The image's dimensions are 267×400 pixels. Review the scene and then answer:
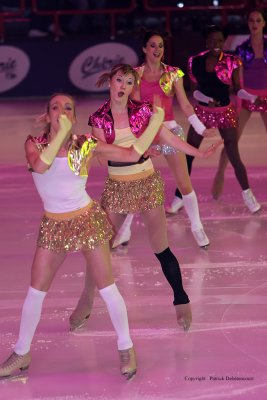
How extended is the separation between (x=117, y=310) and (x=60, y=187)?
0.66 meters

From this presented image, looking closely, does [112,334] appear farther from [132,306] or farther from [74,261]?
[74,261]

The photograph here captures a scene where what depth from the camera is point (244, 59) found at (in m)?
8.62

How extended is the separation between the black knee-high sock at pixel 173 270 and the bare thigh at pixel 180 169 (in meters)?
1.54

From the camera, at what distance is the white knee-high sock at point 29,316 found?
4.60 metres

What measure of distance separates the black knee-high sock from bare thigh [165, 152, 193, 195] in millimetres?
1542

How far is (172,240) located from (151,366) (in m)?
2.63

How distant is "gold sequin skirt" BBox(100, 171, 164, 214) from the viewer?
17.2ft

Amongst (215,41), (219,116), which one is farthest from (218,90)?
(215,41)

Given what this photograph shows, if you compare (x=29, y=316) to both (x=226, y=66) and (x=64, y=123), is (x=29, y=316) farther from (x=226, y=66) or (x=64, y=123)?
(x=226, y=66)

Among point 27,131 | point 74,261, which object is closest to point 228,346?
point 74,261

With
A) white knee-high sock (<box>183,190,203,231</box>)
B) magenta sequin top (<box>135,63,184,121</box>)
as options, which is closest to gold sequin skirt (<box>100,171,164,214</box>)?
magenta sequin top (<box>135,63,184,121</box>)

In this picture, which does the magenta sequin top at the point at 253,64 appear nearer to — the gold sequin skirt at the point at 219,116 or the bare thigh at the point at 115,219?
the gold sequin skirt at the point at 219,116

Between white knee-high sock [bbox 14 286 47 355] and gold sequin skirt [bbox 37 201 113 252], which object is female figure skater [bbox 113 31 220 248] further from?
white knee-high sock [bbox 14 286 47 355]

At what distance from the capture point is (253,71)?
340 inches
